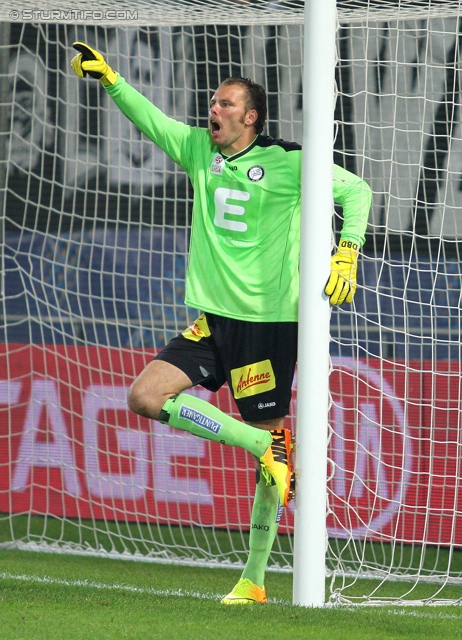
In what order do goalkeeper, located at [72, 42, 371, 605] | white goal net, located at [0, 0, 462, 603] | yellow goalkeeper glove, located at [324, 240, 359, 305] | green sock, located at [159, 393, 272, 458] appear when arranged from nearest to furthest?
1. yellow goalkeeper glove, located at [324, 240, 359, 305]
2. green sock, located at [159, 393, 272, 458]
3. goalkeeper, located at [72, 42, 371, 605]
4. white goal net, located at [0, 0, 462, 603]

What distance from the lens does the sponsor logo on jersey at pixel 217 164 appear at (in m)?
3.67

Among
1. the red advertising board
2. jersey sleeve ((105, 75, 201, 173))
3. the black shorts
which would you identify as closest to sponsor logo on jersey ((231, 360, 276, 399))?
the black shorts

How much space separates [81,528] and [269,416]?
2.46 meters

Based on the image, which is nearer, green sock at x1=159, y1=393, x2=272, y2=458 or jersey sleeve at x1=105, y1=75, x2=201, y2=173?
green sock at x1=159, y1=393, x2=272, y2=458

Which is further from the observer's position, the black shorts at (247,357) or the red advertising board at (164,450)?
the red advertising board at (164,450)

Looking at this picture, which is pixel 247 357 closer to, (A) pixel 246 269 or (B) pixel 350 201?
(A) pixel 246 269

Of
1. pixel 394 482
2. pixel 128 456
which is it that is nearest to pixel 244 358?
pixel 394 482

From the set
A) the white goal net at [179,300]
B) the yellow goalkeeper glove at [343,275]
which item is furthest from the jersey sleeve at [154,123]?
the white goal net at [179,300]

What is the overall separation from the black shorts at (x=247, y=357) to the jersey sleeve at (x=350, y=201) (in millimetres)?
375

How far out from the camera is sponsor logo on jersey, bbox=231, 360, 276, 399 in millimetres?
3613

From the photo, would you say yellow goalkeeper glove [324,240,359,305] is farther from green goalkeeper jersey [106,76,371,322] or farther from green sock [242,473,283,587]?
green sock [242,473,283,587]

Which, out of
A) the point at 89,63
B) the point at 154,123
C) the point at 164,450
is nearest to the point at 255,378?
the point at 154,123

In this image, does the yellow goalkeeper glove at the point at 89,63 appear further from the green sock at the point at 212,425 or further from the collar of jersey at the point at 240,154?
the green sock at the point at 212,425

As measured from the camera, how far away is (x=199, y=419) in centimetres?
351
